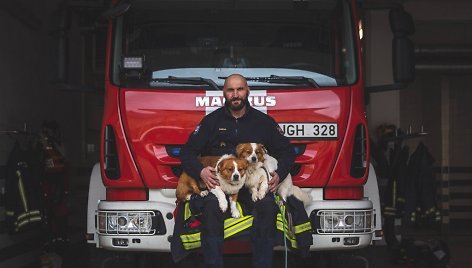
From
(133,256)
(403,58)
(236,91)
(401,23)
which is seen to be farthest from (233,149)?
(401,23)

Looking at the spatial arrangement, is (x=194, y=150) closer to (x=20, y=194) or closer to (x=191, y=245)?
(x=191, y=245)

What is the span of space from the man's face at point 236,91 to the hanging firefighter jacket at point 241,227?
738 mm

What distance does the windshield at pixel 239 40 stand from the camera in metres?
6.03

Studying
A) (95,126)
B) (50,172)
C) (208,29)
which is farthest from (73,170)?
(208,29)

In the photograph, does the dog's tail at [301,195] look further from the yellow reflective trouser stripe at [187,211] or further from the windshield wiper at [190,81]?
the windshield wiper at [190,81]

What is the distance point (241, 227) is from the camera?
5340 mm

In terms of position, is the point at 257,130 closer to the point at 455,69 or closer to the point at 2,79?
the point at 2,79

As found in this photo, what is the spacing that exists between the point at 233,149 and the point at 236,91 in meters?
0.46

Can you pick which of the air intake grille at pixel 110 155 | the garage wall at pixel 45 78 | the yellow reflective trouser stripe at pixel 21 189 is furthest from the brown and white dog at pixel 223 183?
the yellow reflective trouser stripe at pixel 21 189

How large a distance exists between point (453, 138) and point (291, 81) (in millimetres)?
7530

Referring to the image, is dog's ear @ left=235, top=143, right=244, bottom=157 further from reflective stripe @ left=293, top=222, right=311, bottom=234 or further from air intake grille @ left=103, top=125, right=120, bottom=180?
air intake grille @ left=103, top=125, right=120, bottom=180

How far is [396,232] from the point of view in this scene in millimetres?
10109

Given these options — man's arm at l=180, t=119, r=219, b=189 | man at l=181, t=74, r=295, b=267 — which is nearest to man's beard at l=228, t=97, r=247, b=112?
man at l=181, t=74, r=295, b=267

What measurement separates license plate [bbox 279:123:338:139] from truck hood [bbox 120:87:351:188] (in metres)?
0.02
